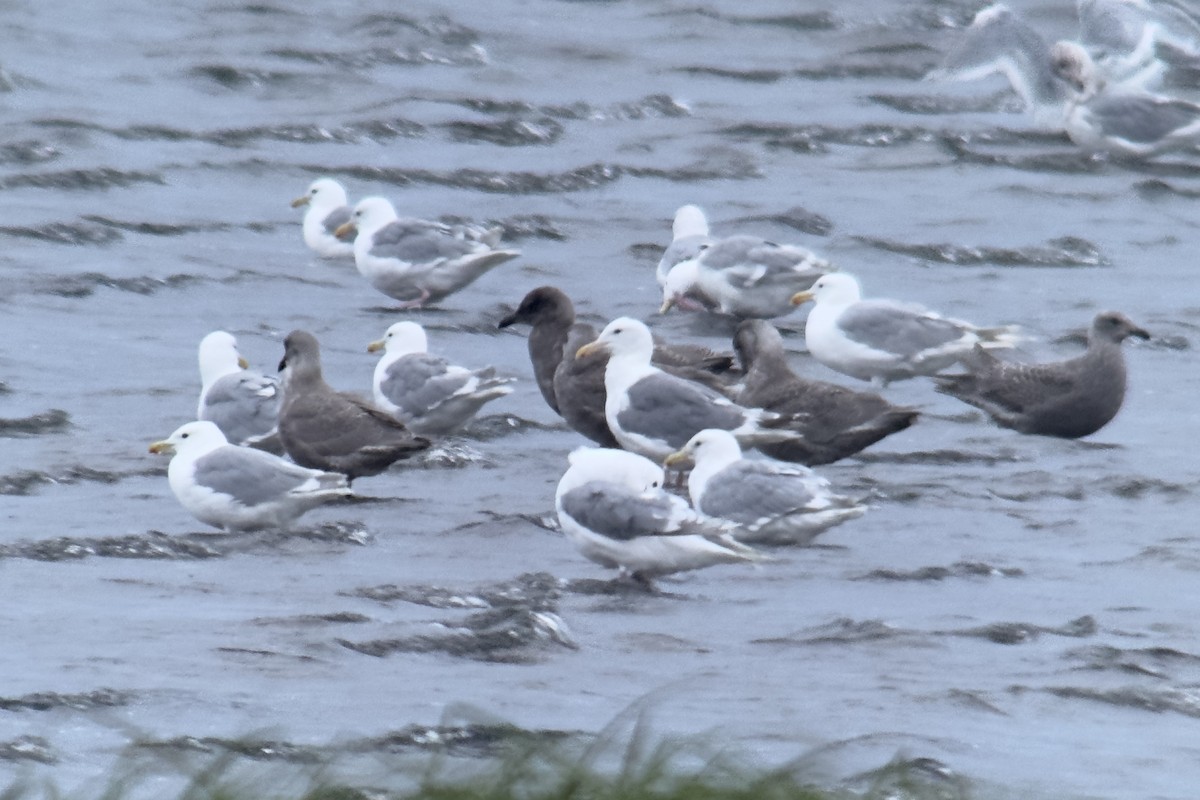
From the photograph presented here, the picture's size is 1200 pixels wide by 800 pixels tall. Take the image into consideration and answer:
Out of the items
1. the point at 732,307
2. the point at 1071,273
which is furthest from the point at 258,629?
the point at 1071,273

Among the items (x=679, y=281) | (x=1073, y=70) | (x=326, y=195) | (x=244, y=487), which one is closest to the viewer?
(x=244, y=487)

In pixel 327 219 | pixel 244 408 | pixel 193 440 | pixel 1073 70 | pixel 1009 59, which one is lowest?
pixel 327 219

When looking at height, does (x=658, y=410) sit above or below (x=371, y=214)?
above

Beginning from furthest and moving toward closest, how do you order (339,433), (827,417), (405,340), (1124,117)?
(1124,117)
(405,340)
(827,417)
(339,433)

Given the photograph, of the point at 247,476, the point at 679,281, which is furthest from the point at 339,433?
the point at 679,281

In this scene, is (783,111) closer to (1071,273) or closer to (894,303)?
(1071,273)

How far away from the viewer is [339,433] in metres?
10.4

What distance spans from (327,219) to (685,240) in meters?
2.59

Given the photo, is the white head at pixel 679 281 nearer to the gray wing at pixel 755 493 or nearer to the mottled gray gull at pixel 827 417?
the mottled gray gull at pixel 827 417

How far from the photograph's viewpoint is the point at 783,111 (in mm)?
19938

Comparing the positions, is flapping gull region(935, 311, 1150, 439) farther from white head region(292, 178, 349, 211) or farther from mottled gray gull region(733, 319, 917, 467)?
white head region(292, 178, 349, 211)

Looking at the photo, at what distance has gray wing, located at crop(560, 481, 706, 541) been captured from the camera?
28.2 ft

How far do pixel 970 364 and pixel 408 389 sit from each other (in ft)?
9.29

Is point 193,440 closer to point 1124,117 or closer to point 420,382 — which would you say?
point 420,382
